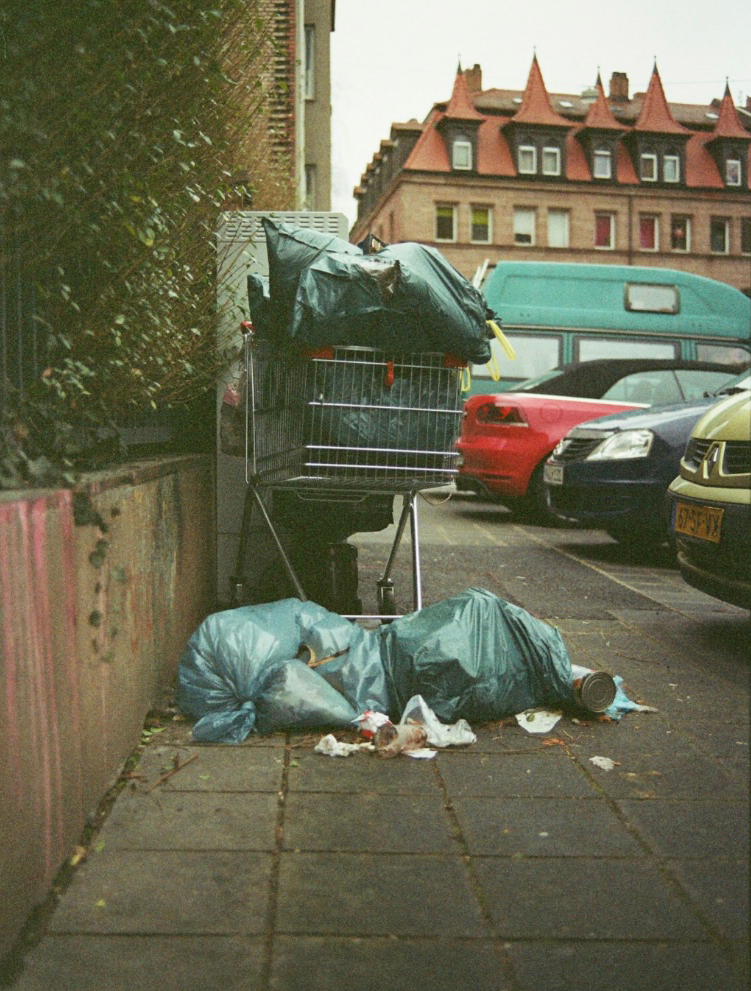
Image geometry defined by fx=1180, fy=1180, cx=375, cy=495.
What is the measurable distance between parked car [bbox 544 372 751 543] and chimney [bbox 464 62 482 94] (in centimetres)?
5056

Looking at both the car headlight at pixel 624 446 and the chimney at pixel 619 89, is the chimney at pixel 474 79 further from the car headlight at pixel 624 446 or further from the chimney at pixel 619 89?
the car headlight at pixel 624 446

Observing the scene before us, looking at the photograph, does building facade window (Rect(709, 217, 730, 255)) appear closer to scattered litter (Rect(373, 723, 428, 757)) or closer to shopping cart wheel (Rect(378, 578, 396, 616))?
shopping cart wheel (Rect(378, 578, 396, 616))

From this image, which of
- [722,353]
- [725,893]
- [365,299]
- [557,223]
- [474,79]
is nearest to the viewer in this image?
[725,893]

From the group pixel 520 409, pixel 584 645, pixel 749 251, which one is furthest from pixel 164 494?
pixel 749 251

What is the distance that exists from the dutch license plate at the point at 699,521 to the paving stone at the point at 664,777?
177 centimetres

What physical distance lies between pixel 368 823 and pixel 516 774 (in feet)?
2.17

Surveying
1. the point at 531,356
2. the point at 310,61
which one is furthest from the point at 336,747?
the point at 310,61

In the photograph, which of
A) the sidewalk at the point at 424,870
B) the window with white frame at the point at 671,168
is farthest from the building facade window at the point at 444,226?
the sidewalk at the point at 424,870

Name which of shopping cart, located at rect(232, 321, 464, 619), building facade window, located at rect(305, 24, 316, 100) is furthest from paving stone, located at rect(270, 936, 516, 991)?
building facade window, located at rect(305, 24, 316, 100)

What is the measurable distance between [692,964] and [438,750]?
1634 millimetres

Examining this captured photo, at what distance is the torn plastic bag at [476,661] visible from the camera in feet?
14.0

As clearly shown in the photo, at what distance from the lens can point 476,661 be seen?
434 cm

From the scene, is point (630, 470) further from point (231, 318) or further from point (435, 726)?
point (435, 726)

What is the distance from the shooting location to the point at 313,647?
4.43 meters
